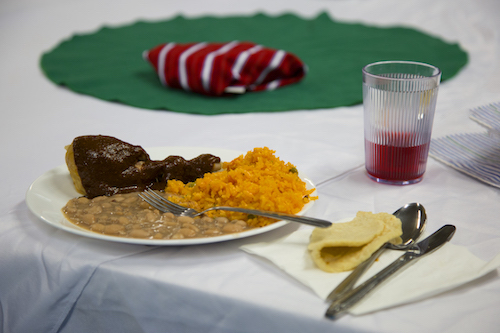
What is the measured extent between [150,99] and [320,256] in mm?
1103

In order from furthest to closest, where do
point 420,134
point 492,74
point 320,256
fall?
point 492,74, point 420,134, point 320,256

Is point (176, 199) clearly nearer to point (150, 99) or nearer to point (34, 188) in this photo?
point (34, 188)

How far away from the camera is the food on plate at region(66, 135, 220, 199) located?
3.00ft

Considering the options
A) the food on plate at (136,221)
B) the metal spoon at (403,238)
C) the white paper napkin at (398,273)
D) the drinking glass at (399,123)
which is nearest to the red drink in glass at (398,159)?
the drinking glass at (399,123)

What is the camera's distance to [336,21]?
101 inches

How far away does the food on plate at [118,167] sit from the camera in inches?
36.0

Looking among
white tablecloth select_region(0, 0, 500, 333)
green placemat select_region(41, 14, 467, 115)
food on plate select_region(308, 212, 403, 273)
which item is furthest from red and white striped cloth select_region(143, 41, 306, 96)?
food on plate select_region(308, 212, 403, 273)

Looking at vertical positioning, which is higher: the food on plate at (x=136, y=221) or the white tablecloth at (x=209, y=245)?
the food on plate at (x=136, y=221)

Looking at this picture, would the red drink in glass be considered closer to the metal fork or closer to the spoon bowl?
the spoon bowl

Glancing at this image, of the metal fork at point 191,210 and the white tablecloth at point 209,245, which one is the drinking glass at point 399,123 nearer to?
the white tablecloth at point 209,245

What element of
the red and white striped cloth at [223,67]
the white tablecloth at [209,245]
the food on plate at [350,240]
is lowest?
the white tablecloth at [209,245]

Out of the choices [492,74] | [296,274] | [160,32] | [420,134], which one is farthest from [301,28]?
[296,274]

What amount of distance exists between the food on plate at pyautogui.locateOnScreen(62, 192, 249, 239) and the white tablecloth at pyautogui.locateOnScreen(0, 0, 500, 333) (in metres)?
0.03

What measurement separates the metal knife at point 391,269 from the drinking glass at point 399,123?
0.77ft
